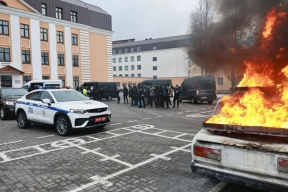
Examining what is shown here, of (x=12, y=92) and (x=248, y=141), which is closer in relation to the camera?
(x=248, y=141)

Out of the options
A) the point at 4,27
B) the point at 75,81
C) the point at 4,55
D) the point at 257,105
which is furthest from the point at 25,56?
the point at 257,105

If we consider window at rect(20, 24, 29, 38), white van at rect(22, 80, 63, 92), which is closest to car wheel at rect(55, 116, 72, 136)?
white van at rect(22, 80, 63, 92)

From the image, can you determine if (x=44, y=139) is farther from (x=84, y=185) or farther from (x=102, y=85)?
(x=102, y=85)

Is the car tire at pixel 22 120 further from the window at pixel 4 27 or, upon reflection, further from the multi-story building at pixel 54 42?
the window at pixel 4 27

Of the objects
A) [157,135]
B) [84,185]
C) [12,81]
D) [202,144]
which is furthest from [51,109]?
[12,81]

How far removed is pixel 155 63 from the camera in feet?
209

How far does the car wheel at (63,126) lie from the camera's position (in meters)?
7.43

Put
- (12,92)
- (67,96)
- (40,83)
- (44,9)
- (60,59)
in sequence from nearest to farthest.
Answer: (67,96) < (12,92) < (40,83) < (44,9) < (60,59)

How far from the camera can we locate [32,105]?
8570 mm

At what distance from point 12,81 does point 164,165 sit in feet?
87.7

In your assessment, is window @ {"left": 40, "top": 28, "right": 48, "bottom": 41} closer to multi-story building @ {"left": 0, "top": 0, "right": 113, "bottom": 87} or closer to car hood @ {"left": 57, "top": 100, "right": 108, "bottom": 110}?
multi-story building @ {"left": 0, "top": 0, "right": 113, "bottom": 87}

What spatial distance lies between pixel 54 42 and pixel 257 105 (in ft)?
103

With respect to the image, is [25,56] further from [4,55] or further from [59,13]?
[59,13]

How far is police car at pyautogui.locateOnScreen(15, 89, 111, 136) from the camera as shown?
7375mm
